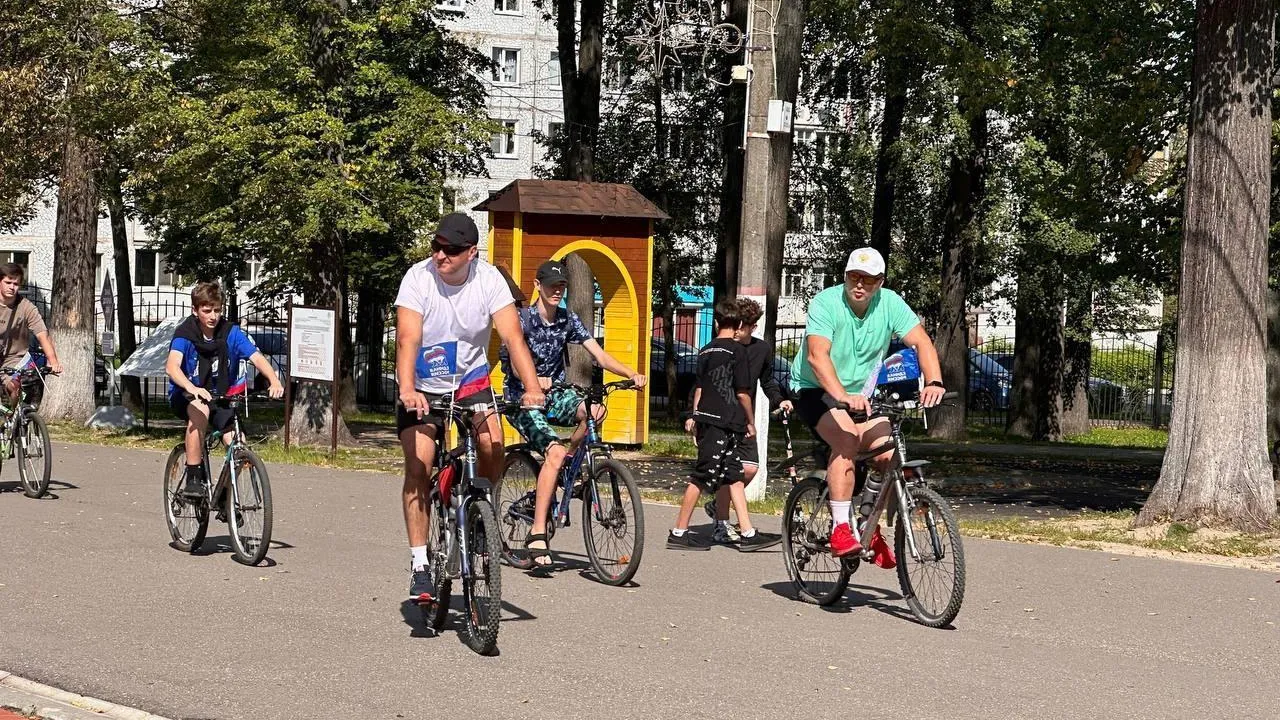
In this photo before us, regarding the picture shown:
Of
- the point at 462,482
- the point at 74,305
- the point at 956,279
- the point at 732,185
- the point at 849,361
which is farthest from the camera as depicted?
the point at 732,185

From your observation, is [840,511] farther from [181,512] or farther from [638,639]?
[181,512]

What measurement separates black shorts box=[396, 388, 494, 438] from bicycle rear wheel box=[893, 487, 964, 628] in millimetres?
2090

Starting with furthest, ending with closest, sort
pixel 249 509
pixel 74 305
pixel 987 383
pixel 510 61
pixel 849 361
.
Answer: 1. pixel 510 61
2. pixel 987 383
3. pixel 74 305
4. pixel 249 509
5. pixel 849 361

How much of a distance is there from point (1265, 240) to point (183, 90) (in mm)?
15481

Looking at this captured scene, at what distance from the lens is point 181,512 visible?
10945 mm

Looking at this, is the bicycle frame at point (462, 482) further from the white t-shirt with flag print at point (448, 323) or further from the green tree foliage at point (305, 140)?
the green tree foliage at point (305, 140)

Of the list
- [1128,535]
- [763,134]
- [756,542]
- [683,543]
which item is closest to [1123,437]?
[763,134]

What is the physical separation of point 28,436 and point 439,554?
7.51 metres

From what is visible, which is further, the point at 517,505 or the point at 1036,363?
the point at 1036,363

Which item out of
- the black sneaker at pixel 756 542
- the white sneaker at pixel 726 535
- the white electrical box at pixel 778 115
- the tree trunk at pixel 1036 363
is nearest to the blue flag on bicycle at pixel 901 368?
the black sneaker at pixel 756 542

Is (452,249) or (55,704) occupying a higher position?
(452,249)

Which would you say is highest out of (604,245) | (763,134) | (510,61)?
(510,61)

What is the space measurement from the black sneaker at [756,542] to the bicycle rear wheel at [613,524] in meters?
1.89

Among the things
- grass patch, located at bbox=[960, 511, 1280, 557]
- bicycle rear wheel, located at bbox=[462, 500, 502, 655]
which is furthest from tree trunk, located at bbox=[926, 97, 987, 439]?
bicycle rear wheel, located at bbox=[462, 500, 502, 655]
